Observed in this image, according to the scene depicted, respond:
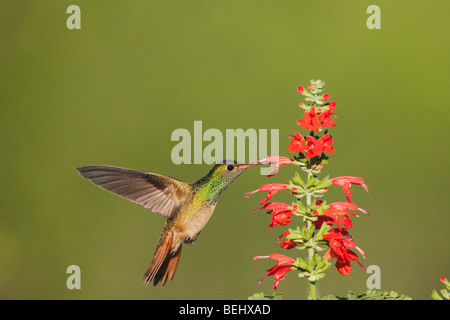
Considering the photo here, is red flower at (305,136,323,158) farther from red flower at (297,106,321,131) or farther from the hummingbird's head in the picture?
the hummingbird's head

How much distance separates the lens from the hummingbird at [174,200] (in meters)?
2.38

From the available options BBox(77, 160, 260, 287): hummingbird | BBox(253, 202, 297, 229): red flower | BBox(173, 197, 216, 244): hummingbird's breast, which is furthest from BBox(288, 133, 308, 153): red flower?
BBox(173, 197, 216, 244): hummingbird's breast

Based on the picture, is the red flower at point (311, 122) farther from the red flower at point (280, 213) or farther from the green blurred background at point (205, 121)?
the green blurred background at point (205, 121)

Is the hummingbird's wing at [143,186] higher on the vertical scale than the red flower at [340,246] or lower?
higher

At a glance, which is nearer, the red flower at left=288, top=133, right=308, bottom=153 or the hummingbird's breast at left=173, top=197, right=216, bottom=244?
the red flower at left=288, top=133, right=308, bottom=153

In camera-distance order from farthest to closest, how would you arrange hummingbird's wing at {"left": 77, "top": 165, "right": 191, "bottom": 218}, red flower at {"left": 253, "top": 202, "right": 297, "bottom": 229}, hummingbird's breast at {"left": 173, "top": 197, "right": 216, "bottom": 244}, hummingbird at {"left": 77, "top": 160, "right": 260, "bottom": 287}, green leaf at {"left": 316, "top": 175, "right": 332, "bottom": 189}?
hummingbird's breast at {"left": 173, "top": 197, "right": 216, "bottom": 244}, hummingbird at {"left": 77, "top": 160, "right": 260, "bottom": 287}, hummingbird's wing at {"left": 77, "top": 165, "right": 191, "bottom": 218}, red flower at {"left": 253, "top": 202, "right": 297, "bottom": 229}, green leaf at {"left": 316, "top": 175, "right": 332, "bottom": 189}

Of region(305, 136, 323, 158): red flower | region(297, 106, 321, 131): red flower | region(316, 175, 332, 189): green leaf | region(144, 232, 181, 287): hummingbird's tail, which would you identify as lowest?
region(144, 232, 181, 287): hummingbird's tail

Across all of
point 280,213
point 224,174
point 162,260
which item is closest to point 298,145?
point 280,213

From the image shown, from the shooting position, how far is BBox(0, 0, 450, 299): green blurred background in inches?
169

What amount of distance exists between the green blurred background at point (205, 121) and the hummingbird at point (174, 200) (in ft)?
5.11

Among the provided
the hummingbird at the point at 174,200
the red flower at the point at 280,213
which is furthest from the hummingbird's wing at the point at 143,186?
the red flower at the point at 280,213

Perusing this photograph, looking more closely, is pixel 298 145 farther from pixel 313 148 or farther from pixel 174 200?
pixel 174 200

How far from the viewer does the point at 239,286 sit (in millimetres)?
4254

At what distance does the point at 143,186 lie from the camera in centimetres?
241
